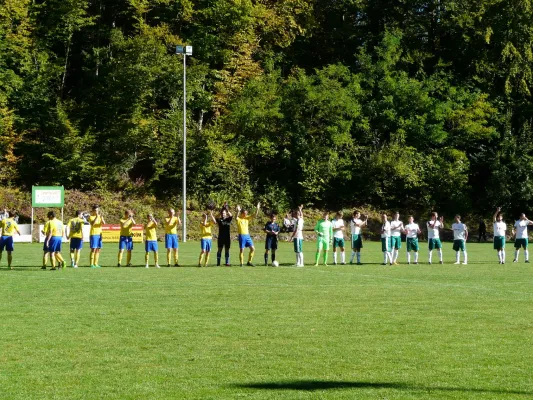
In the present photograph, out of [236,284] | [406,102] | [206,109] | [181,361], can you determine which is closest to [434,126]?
[406,102]

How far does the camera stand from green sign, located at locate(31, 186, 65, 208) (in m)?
48.1

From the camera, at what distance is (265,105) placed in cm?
5934

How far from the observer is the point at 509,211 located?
58.7 metres

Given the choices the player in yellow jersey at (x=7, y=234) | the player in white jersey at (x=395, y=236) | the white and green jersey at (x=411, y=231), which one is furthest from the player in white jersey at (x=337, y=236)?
the player in yellow jersey at (x=7, y=234)

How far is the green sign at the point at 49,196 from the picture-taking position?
48094 mm

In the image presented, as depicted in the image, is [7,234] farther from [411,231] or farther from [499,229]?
[499,229]

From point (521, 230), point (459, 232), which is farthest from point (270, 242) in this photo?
point (521, 230)

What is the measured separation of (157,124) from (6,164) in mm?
10256

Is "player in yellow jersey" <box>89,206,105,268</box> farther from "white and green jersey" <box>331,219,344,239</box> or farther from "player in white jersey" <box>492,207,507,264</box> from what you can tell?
"player in white jersey" <box>492,207,507,264</box>

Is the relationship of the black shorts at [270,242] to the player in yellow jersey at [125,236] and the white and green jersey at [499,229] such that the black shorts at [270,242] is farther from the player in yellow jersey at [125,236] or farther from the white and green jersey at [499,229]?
the white and green jersey at [499,229]

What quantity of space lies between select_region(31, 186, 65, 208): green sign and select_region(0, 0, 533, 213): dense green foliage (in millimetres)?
6262

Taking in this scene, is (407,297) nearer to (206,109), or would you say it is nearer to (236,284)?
(236,284)

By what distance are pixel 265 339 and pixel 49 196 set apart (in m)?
38.6

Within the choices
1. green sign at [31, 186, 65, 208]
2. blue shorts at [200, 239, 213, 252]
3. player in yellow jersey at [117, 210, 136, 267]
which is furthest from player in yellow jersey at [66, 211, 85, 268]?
green sign at [31, 186, 65, 208]
